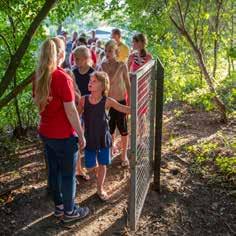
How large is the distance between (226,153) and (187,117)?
10.9 ft

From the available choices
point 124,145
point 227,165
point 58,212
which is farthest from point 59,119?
point 227,165

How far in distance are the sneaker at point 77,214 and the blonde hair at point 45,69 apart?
52.6 inches

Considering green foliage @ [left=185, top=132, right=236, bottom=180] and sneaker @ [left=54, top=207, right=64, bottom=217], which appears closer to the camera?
sneaker @ [left=54, top=207, right=64, bottom=217]

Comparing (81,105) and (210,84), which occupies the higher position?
(81,105)

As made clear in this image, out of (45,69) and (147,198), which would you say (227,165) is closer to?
(147,198)

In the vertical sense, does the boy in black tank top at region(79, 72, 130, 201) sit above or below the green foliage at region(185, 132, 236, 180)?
above

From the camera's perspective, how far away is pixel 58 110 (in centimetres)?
453

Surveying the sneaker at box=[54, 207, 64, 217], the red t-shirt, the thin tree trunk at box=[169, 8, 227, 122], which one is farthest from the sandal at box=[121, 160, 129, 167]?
the thin tree trunk at box=[169, 8, 227, 122]

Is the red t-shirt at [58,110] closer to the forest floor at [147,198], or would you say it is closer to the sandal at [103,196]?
the forest floor at [147,198]

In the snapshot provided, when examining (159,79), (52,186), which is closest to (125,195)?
(52,186)

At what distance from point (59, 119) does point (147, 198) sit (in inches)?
69.6

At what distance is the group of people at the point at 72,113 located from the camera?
14.6 feet

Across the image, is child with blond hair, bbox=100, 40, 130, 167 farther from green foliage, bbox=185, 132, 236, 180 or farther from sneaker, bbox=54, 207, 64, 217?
sneaker, bbox=54, 207, 64, 217

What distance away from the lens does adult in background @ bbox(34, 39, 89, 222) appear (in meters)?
4.41
